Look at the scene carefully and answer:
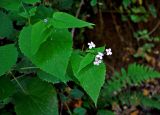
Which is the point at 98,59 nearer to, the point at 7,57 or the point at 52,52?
the point at 52,52

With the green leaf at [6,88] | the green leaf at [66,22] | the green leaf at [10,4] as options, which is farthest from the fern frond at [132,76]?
the green leaf at [66,22]

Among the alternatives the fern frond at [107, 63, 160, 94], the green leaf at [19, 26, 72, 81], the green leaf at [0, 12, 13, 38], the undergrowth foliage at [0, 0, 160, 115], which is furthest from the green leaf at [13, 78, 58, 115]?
the fern frond at [107, 63, 160, 94]

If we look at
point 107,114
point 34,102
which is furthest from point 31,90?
point 107,114

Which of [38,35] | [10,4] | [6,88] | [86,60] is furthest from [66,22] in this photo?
[6,88]

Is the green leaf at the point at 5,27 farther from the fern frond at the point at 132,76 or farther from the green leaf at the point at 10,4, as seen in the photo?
the fern frond at the point at 132,76

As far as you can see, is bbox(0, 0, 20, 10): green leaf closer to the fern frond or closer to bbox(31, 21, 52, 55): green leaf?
bbox(31, 21, 52, 55): green leaf
